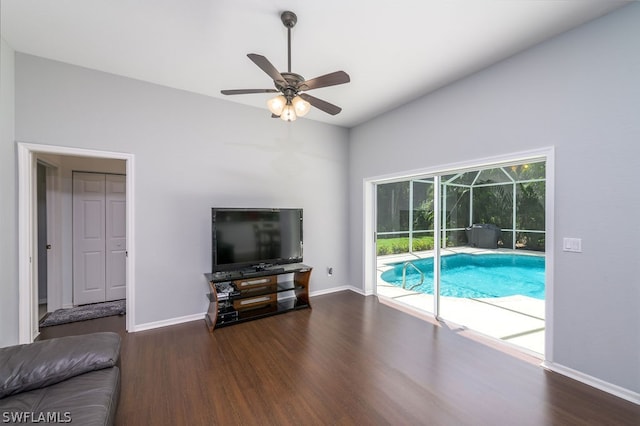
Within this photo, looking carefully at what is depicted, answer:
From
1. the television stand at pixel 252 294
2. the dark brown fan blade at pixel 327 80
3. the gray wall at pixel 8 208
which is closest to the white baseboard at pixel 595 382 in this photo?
the television stand at pixel 252 294

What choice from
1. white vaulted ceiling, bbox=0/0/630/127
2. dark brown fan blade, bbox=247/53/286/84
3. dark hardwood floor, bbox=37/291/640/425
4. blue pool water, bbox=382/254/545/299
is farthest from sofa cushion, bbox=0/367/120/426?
blue pool water, bbox=382/254/545/299

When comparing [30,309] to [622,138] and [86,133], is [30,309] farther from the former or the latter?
[622,138]

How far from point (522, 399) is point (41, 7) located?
4908 mm

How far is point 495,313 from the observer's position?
10.7ft

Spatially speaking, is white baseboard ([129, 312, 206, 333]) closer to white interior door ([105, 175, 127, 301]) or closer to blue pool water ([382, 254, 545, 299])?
white interior door ([105, 175, 127, 301])

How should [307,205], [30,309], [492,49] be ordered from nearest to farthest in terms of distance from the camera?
[492,49] < [30,309] < [307,205]

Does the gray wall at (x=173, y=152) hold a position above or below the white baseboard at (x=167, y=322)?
above

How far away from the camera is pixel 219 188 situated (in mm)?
3686

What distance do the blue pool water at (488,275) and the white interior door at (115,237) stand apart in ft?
15.7

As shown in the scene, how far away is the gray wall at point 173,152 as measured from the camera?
281 cm

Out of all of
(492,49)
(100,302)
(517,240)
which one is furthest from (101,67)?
(517,240)

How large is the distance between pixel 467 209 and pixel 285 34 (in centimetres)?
284

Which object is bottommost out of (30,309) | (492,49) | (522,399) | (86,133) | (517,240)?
(522,399)
